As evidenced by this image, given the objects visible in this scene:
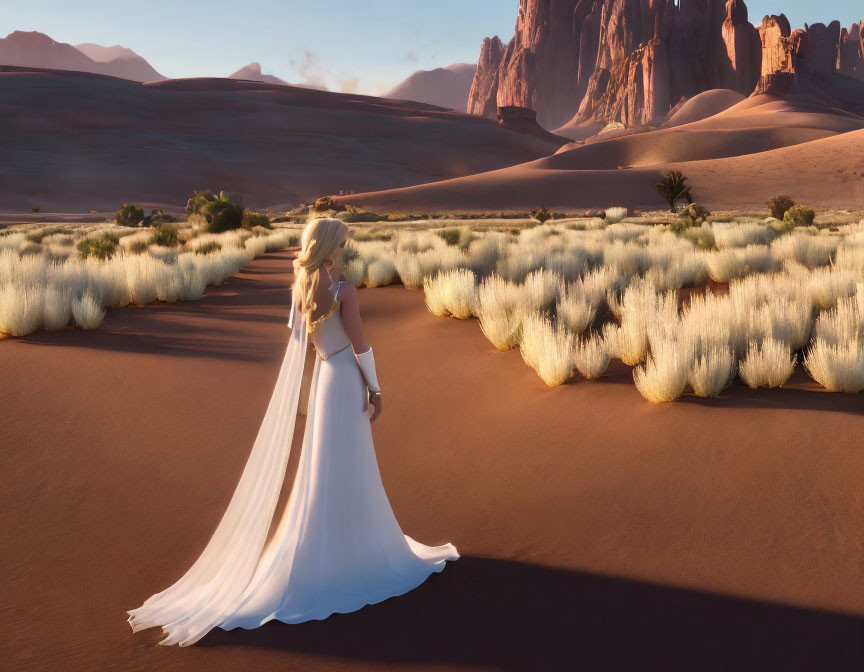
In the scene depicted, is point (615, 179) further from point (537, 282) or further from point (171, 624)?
point (171, 624)

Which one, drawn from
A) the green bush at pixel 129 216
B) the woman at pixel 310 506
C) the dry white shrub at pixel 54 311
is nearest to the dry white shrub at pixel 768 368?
the woman at pixel 310 506

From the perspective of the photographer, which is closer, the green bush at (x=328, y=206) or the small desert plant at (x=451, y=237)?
the small desert plant at (x=451, y=237)

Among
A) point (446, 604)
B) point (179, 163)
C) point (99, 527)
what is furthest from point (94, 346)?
point (179, 163)

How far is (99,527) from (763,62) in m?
207

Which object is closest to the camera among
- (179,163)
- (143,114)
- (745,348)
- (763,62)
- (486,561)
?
(486,561)

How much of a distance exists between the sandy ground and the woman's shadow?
13mm

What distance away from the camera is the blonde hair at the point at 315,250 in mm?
4250

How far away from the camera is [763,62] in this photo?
604 feet

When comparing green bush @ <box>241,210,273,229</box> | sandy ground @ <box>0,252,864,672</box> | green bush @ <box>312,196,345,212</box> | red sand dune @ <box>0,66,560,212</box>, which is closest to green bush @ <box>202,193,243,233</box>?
green bush @ <box>241,210,273,229</box>

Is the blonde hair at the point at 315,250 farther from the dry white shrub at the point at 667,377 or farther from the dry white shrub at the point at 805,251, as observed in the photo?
the dry white shrub at the point at 805,251

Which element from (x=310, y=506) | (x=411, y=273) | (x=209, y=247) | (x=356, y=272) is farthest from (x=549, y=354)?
(x=209, y=247)

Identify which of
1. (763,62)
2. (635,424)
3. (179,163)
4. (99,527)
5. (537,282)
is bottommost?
(99,527)

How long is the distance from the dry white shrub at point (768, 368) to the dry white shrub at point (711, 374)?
0.70ft

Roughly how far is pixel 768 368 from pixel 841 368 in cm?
65
